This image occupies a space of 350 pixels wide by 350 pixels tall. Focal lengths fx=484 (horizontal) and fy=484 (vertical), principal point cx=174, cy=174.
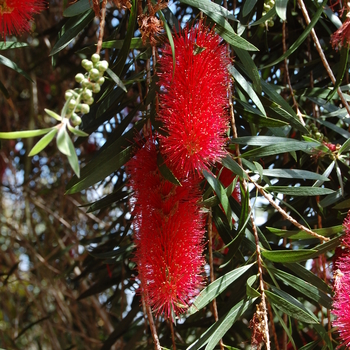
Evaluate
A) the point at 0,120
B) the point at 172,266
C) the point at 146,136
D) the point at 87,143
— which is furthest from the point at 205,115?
the point at 0,120

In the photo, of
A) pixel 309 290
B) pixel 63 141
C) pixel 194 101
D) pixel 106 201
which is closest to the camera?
pixel 63 141

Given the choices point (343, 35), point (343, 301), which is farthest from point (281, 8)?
point (343, 301)

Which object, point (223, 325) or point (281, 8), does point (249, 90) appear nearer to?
point (281, 8)

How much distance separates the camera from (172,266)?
0.86 meters

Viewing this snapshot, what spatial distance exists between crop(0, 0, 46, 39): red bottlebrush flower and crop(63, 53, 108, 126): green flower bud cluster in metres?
0.36

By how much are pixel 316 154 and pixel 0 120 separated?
1.82 m

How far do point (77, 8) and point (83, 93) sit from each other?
0.85 feet

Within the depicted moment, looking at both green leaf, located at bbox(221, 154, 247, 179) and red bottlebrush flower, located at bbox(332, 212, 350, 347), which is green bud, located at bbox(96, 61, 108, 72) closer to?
green leaf, located at bbox(221, 154, 247, 179)

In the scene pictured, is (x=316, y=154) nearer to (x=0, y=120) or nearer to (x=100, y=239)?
(x=100, y=239)

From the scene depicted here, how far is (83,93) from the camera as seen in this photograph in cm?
67

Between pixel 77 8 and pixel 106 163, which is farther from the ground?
pixel 77 8

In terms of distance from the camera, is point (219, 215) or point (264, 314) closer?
point (264, 314)

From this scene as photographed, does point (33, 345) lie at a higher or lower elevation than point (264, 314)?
lower

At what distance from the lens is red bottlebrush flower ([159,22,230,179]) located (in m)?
0.83
